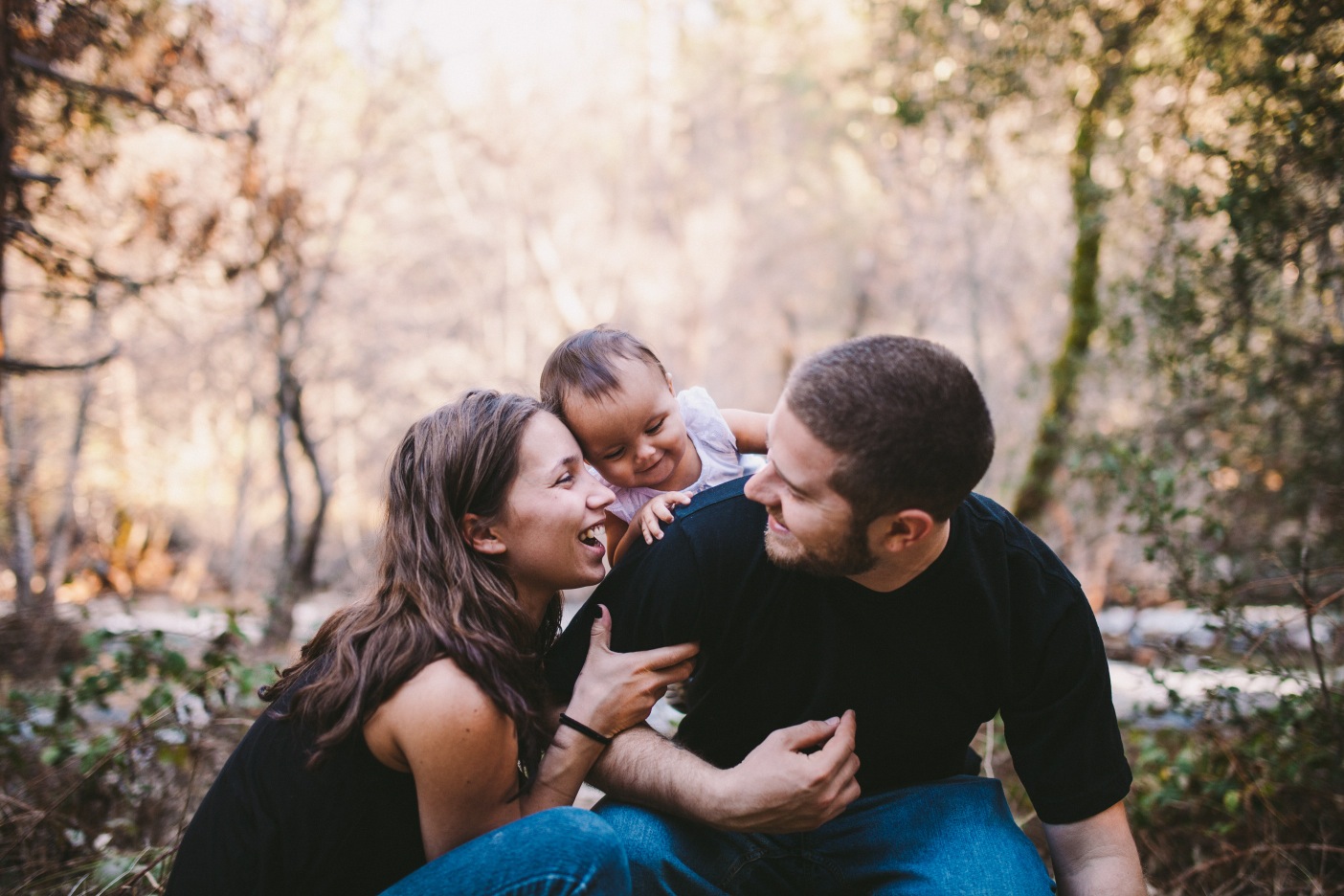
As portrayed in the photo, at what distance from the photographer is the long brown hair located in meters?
1.75

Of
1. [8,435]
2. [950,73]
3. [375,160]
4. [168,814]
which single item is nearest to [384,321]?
[375,160]

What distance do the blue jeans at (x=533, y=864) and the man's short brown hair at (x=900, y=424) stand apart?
2.72 feet

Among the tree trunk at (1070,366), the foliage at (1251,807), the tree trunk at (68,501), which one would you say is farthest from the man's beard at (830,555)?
the tree trunk at (68,501)

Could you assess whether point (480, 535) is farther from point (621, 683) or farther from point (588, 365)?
point (588, 365)

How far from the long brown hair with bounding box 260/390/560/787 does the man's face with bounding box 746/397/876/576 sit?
23.8 inches

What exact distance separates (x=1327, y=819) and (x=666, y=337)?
16.8 meters

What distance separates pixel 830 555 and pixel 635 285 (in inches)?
687

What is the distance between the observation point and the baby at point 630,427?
2.51 meters

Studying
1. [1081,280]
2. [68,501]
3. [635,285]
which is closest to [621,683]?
[1081,280]

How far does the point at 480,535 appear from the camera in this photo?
2.10 meters

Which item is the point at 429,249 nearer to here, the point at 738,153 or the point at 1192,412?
the point at 738,153

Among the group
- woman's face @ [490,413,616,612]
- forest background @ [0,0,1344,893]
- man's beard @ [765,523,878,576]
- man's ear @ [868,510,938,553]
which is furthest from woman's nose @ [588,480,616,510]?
forest background @ [0,0,1344,893]

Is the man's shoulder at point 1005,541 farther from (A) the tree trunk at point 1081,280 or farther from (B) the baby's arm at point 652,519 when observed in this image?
(A) the tree trunk at point 1081,280

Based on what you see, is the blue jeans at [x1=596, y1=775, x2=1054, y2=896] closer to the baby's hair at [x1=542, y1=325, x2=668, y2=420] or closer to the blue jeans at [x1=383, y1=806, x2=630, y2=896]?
the blue jeans at [x1=383, y1=806, x2=630, y2=896]
